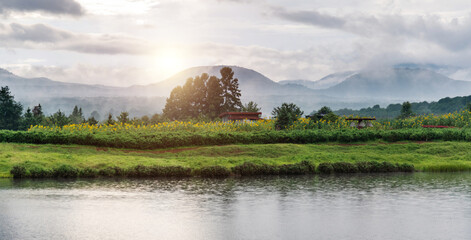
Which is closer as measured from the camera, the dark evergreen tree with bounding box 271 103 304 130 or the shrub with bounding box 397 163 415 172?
the shrub with bounding box 397 163 415 172

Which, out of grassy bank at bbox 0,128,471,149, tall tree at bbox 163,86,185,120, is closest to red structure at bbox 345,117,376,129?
grassy bank at bbox 0,128,471,149

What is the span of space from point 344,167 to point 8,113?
43.6m

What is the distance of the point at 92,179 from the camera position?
24703mm

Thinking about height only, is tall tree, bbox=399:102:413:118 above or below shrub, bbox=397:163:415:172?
above

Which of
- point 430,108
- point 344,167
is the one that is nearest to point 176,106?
point 344,167

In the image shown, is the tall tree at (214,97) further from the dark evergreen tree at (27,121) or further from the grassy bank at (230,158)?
the grassy bank at (230,158)

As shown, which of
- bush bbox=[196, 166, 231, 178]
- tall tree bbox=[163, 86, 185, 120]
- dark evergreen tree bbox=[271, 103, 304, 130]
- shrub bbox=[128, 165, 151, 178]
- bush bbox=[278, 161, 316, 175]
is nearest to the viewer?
shrub bbox=[128, 165, 151, 178]

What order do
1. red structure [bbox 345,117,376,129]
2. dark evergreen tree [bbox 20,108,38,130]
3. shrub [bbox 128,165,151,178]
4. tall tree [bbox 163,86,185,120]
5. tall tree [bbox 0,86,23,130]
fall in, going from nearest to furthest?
shrub [bbox 128,165,151,178]
red structure [bbox 345,117,376,129]
dark evergreen tree [bbox 20,108,38,130]
tall tree [bbox 0,86,23,130]
tall tree [bbox 163,86,185,120]

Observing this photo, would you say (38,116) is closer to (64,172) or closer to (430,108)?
(64,172)

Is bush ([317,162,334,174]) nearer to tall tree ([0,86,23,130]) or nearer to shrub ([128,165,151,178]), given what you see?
shrub ([128,165,151,178])

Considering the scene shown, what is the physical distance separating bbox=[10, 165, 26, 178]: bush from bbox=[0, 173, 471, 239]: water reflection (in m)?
1.12

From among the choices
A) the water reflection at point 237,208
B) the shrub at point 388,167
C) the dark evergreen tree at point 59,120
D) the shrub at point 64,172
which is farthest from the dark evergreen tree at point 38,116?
the shrub at point 388,167

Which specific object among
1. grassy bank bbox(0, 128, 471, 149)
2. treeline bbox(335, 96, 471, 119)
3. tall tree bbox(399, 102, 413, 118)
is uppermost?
treeline bbox(335, 96, 471, 119)

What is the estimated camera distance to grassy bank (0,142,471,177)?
2600 cm
